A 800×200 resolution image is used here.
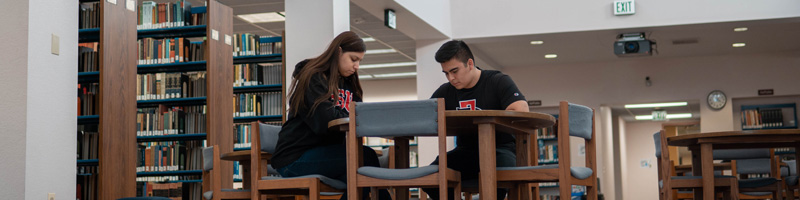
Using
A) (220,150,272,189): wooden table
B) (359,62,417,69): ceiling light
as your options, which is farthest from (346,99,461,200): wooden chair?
(359,62,417,69): ceiling light

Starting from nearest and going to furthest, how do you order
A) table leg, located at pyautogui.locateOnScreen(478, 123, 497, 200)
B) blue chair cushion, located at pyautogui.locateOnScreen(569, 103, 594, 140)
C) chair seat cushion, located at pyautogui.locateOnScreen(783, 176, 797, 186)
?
table leg, located at pyautogui.locateOnScreen(478, 123, 497, 200), blue chair cushion, located at pyautogui.locateOnScreen(569, 103, 594, 140), chair seat cushion, located at pyautogui.locateOnScreen(783, 176, 797, 186)

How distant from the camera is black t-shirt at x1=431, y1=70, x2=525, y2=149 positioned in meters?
3.87

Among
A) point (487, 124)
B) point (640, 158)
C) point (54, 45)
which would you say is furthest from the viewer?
point (640, 158)

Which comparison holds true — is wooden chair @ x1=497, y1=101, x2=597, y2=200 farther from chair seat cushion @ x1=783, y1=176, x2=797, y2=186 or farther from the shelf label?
the shelf label

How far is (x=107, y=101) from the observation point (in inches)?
227

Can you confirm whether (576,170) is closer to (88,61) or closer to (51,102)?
(51,102)

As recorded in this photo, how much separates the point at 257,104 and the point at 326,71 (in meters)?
3.99

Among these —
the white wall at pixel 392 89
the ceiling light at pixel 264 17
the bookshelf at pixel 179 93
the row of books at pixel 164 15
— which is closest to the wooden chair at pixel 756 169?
the bookshelf at pixel 179 93

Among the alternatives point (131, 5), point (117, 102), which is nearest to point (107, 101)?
point (117, 102)

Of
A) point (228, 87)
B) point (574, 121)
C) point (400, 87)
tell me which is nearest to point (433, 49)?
point (228, 87)

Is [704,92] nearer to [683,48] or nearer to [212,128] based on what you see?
[683,48]

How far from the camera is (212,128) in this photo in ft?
22.1

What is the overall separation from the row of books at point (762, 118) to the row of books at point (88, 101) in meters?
9.13

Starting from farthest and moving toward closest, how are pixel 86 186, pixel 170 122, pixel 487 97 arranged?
pixel 170 122 < pixel 86 186 < pixel 487 97
